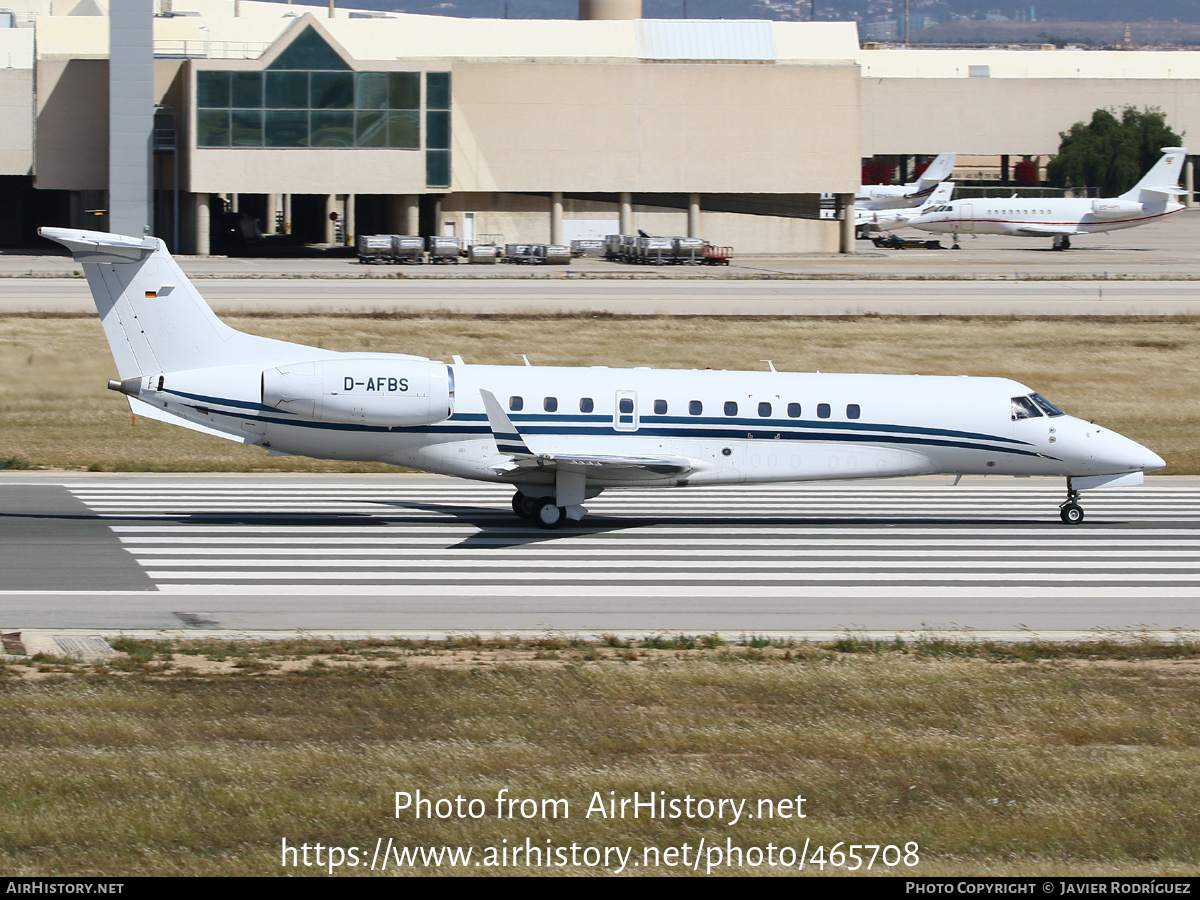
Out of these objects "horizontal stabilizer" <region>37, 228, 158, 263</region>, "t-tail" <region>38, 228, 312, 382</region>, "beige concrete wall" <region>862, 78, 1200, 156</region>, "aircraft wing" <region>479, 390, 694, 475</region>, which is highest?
"beige concrete wall" <region>862, 78, 1200, 156</region>

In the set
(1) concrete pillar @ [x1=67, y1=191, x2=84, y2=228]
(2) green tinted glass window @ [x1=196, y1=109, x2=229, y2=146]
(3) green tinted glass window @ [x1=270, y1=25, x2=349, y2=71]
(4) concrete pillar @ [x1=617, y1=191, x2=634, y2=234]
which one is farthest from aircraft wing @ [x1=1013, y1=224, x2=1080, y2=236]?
(1) concrete pillar @ [x1=67, y1=191, x2=84, y2=228]

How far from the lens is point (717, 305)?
54094 mm

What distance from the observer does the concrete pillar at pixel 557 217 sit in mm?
87688

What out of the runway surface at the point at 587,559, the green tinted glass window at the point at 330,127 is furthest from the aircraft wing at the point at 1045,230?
the runway surface at the point at 587,559

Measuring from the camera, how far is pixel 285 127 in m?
78.6

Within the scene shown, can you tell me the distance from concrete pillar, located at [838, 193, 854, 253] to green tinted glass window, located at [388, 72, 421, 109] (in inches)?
1162

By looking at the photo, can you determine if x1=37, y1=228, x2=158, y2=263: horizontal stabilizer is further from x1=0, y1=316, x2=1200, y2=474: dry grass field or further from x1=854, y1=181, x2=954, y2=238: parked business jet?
x1=854, y1=181, x2=954, y2=238: parked business jet

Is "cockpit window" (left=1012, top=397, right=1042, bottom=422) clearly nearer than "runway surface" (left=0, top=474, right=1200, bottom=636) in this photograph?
No

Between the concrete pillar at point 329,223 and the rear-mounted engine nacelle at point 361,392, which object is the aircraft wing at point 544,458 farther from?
the concrete pillar at point 329,223

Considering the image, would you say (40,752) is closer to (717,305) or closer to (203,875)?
(203,875)

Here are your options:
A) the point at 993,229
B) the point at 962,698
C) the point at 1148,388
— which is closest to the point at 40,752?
the point at 962,698

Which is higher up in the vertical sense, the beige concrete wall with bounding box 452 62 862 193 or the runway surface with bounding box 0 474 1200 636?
the beige concrete wall with bounding box 452 62 862 193

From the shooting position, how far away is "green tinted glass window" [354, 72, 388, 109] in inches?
3100

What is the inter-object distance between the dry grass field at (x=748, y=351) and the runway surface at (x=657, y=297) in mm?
2397
